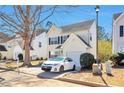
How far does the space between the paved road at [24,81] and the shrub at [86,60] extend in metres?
0.91

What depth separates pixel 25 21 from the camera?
10797 mm

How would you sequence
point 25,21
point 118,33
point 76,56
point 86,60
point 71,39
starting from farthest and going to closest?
point 118,33 → point 86,60 → point 76,56 → point 71,39 → point 25,21

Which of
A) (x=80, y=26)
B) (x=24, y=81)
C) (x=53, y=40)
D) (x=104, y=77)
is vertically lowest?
(x=24, y=81)

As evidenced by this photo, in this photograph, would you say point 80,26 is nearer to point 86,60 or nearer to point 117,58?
point 86,60

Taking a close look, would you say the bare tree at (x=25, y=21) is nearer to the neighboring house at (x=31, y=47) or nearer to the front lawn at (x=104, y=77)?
the neighboring house at (x=31, y=47)

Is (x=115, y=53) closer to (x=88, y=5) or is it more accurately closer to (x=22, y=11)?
(x=88, y=5)

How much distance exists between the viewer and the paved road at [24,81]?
10375 millimetres

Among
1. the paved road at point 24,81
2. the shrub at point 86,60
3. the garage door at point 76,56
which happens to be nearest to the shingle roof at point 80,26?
the garage door at point 76,56

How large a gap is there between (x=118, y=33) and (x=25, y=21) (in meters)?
2.60

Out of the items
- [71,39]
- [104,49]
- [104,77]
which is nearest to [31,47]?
[71,39]

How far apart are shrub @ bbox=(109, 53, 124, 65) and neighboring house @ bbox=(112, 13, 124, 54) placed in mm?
156

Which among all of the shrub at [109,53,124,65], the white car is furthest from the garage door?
the shrub at [109,53,124,65]

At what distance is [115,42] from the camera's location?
430 inches
